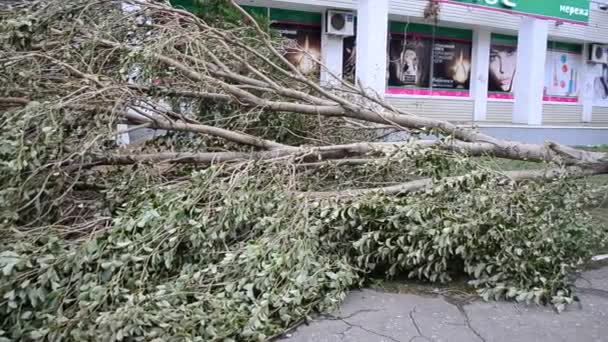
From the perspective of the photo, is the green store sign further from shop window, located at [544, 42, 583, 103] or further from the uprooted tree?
the uprooted tree

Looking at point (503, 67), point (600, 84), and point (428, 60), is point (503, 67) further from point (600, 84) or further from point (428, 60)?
point (600, 84)

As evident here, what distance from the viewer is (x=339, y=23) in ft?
44.4

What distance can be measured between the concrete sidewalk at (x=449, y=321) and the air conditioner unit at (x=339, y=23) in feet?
33.8

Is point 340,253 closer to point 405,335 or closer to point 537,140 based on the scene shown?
point 405,335

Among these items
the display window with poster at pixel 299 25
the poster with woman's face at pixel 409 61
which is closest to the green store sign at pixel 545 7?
the poster with woman's face at pixel 409 61

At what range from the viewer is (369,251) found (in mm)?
4320

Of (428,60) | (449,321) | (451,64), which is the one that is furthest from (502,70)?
(449,321)

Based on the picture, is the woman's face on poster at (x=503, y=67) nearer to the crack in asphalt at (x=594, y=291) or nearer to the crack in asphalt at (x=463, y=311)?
the crack in asphalt at (x=594, y=291)

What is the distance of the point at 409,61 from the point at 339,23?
112 inches

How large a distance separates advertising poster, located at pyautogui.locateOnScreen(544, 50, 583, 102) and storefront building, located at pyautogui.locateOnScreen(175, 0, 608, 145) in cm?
4

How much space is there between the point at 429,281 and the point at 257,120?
2.43m

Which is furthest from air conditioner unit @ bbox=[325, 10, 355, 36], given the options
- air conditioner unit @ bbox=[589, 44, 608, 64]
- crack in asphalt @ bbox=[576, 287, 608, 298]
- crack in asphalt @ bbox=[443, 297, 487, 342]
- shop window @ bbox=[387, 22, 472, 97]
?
crack in asphalt @ bbox=[443, 297, 487, 342]

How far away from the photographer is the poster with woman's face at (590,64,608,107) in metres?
19.3

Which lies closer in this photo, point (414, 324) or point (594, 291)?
point (414, 324)
